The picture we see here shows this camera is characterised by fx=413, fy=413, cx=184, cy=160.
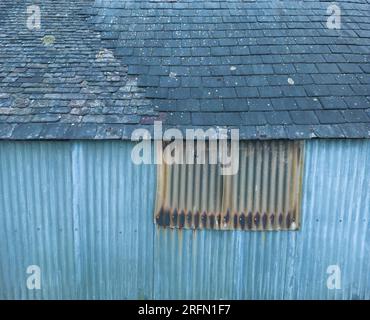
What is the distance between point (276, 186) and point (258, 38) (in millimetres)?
2610

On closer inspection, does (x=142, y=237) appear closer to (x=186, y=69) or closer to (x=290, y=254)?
(x=290, y=254)

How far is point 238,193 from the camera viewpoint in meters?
5.78

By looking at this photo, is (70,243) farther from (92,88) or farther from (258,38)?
(258,38)

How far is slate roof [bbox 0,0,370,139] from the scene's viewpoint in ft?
18.1

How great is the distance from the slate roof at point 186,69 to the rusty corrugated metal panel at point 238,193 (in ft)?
1.62

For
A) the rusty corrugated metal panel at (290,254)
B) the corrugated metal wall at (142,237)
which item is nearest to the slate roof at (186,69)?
the corrugated metal wall at (142,237)

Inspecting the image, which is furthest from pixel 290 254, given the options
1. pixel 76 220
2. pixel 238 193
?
pixel 76 220

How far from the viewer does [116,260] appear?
5.89m

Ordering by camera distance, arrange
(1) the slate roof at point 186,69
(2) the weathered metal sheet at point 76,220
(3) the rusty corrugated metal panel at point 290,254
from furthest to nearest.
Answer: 1. (3) the rusty corrugated metal panel at point 290,254
2. (2) the weathered metal sheet at point 76,220
3. (1) the slate roof at point 186,69

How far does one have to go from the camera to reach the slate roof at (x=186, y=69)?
5.53m

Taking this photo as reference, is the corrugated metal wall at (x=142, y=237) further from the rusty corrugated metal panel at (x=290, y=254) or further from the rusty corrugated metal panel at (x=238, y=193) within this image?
the rusty corrugated metal panel at (x=238, y=193)

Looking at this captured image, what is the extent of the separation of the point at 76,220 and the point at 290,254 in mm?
3069

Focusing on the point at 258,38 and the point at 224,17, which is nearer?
the point at 258,38
